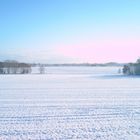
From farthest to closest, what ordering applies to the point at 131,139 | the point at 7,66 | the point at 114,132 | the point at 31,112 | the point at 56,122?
the point at 7,66 → the point at 31,112 → the point at 56,122 → the point at 114,132 → the point at 131,139

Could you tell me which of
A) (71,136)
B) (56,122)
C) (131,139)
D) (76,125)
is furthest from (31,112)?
(131,139)

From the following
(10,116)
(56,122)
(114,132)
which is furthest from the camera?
(10,116)

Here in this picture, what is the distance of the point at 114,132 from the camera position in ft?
17.0

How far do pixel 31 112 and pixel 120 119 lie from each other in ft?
10.1

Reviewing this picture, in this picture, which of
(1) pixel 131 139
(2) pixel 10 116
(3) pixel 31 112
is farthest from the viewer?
(3) pixel 31 112

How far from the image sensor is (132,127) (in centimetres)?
556

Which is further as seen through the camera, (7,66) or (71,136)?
(7,66)

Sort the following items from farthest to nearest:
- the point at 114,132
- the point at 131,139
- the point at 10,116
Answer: the point at 10,116, the point at 114,132, the point at 131,139

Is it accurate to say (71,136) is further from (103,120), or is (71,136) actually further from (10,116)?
(10,116)

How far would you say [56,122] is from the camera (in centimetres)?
605

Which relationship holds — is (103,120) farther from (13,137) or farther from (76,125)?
(13,137)

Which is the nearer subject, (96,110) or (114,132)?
(114,132)

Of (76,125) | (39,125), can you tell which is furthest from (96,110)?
(39,125)

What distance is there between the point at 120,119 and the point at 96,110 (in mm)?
1302
